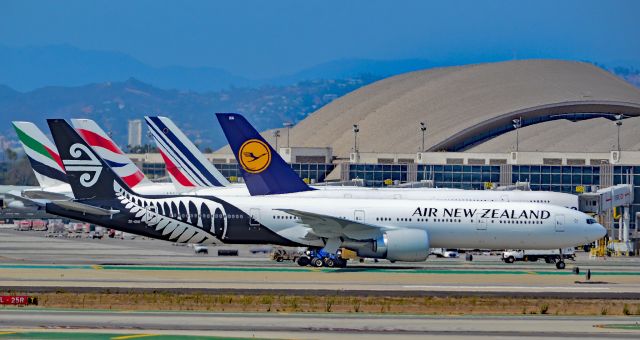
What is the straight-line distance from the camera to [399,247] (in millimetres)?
67625

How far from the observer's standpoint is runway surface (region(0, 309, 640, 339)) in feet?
127

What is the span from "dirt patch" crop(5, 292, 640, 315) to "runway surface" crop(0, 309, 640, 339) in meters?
1.98

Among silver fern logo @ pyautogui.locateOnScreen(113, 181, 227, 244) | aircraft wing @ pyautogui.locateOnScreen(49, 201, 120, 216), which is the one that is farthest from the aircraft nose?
aircraft wing @ pyautogui.locateOnScreen(49, 201, 120, 216)

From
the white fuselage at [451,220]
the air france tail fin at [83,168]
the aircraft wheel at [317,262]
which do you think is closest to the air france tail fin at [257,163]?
the white fuselage at [451,220]

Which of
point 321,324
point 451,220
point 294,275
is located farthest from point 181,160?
point 321,324

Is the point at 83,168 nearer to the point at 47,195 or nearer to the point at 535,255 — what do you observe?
the point at 535,255

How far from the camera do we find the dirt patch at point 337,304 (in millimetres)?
46656

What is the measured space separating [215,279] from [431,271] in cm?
1339

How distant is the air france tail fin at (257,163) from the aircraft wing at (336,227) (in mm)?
8707

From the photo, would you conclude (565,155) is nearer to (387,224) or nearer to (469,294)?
(387,224)

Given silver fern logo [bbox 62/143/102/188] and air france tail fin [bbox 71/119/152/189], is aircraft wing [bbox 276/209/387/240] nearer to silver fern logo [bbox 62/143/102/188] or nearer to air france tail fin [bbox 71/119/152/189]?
silver fern logo [bbox 62/143/102/188]

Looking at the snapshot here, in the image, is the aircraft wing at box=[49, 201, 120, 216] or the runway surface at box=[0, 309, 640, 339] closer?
the runway surface at box=[0, 309, 640, 339]

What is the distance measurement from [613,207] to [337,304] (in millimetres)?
62629

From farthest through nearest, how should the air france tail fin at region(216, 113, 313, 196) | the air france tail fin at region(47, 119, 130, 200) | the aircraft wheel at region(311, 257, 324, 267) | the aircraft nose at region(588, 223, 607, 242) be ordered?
the air france tail fin at region(216, 113, 313, 196) < the aircraft nose at region(588, 223, 607, 242) < the aircraft wheel at region(311, 257, 324, 267) < the air france tail fin at region(47, 119, 130, 200)
